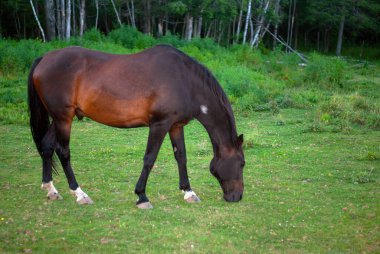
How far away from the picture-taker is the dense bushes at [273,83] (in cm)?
1341

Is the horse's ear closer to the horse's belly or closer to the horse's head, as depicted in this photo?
the horse's head

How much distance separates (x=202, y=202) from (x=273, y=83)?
11639 mm

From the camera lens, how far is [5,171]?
8.36 meters

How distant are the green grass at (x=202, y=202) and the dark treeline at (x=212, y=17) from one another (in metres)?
20.5

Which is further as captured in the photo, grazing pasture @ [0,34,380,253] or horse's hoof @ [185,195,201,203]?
horse's hoof @ [185,195,201,203]

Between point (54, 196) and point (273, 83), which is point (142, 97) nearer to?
point (54, 196)

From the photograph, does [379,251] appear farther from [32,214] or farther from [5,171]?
[5,171]

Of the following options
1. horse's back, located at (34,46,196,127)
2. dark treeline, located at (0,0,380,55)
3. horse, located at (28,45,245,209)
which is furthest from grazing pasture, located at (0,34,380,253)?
dark treeline, located at (0,0,380,55)

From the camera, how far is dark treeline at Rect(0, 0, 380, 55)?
3230 centimetres

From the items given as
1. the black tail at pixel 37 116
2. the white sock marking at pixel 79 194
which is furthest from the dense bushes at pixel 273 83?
the white sock marking at pixel 79 194

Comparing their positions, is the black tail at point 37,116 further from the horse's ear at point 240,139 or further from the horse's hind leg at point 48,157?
the horse's ear at point 240,139

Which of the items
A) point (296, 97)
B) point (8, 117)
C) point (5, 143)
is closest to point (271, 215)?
point (5, 143)

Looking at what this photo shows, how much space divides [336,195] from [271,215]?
1388mm

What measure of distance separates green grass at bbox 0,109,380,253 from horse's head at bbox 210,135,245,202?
21 cm
